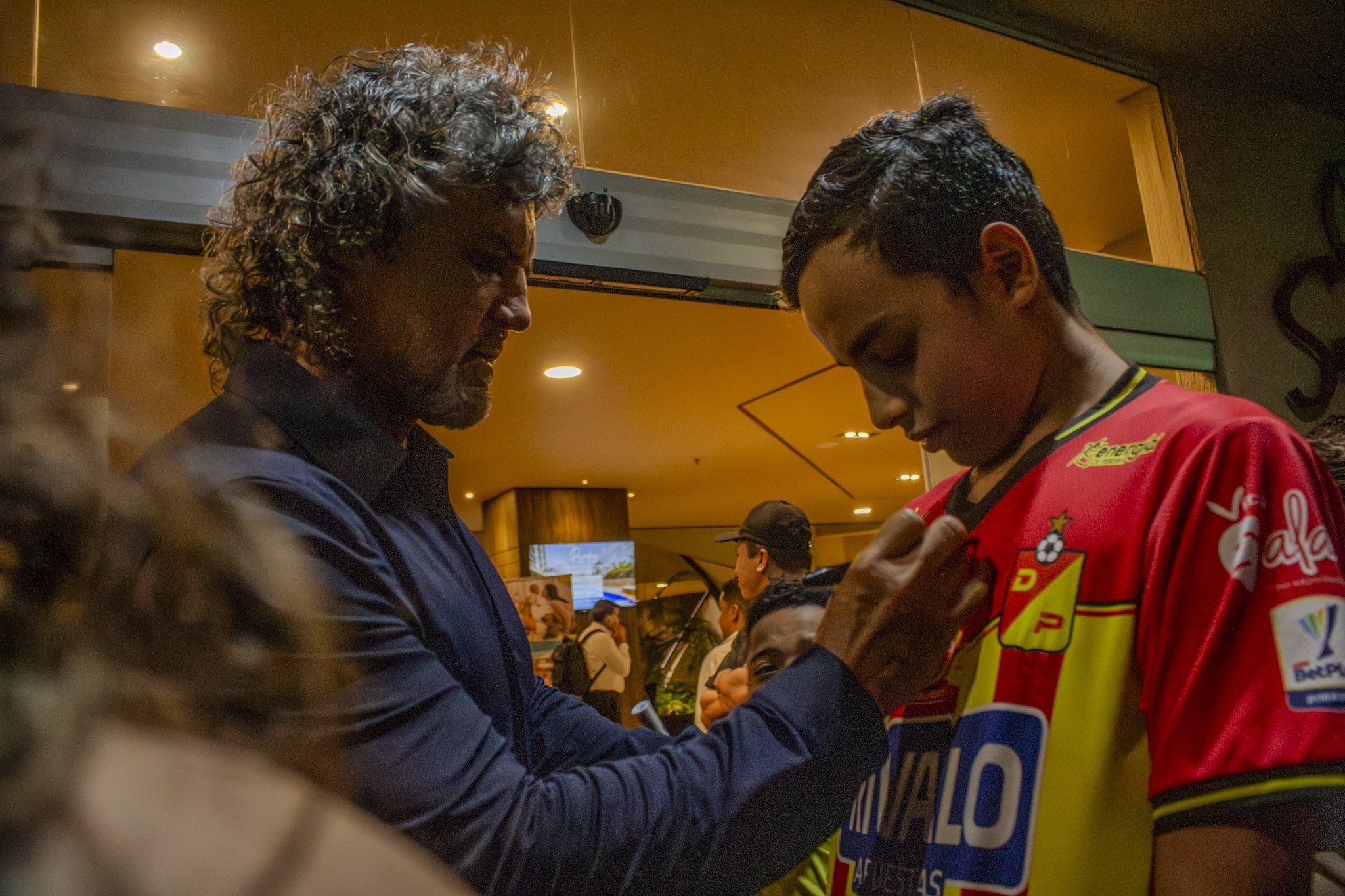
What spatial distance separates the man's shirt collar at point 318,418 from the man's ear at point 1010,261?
0.66m

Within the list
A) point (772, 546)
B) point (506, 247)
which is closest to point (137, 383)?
point (506, 247)

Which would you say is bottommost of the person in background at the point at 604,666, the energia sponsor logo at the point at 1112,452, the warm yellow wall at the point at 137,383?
the person in background at the point at 604,666

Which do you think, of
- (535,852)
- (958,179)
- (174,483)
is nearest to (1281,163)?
(958,179)

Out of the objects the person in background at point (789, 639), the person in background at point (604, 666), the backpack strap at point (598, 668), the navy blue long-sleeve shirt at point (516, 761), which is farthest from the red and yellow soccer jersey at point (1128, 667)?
the backpack strap at point (598, 668)

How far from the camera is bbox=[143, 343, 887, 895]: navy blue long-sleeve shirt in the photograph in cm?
65

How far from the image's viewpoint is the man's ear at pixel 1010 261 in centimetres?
94

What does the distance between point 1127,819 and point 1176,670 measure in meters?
0.14

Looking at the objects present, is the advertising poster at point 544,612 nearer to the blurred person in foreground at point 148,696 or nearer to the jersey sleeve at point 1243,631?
the jersey sleeve at point 1243,631

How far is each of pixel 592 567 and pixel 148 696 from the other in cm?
732

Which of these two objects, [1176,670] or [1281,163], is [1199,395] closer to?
[1176,670]

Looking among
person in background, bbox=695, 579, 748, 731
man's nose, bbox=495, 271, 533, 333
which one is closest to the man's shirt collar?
man's nose, bbox=495, 271, 533, 333

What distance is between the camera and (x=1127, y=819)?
72cm

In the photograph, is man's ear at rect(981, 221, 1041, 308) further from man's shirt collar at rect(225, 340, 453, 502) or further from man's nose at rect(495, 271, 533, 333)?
man's shirt collar at rect(225, 340, 453, 502)

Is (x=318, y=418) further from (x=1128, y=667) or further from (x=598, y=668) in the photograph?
(x=598, y=668)
